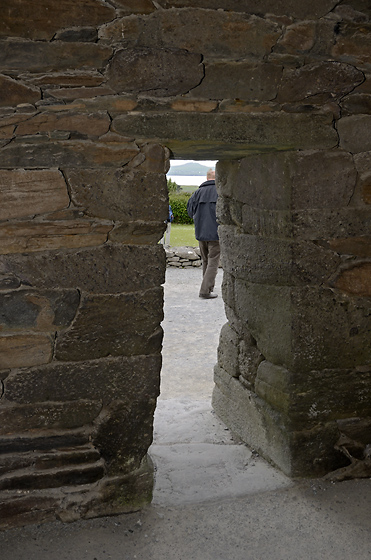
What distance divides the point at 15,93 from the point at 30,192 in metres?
0.41

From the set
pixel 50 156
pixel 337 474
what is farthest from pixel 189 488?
pixel 50 156

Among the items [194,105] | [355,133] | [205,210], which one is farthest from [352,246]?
[205,210]

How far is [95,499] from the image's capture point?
2426mm

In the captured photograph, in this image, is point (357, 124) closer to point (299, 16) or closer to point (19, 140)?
point (299, 16)

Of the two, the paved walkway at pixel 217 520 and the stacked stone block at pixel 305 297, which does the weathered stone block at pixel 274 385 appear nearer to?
the stacked stone block at pixel 305 297

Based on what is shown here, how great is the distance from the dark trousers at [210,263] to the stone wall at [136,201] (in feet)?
14.5

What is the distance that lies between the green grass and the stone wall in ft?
29.9

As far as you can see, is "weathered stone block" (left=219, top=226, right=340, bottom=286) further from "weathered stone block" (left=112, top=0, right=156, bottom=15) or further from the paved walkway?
"weathered stone block" (left=112, top=0, right=156, bottom=15)

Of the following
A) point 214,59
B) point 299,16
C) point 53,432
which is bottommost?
point 53,432

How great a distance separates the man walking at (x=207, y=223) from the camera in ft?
22.6

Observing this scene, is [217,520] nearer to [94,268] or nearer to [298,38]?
[94,268]

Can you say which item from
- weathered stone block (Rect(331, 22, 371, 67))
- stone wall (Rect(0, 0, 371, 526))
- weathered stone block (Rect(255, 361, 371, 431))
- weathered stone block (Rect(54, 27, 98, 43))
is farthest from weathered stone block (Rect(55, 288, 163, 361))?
weathered stone block (Rect(331, 22, 371, 67))

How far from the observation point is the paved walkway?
2240mm

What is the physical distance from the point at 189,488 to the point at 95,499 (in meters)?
0.54
